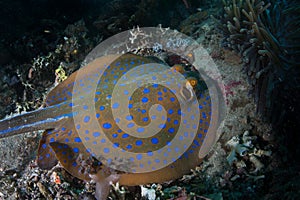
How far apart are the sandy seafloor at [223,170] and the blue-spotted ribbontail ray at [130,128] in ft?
1.30

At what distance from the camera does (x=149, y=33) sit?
691cm

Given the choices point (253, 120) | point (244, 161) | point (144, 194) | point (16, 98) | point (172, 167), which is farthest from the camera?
point (16, 98)

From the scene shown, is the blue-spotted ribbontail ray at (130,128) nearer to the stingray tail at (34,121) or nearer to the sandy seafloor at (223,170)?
the stingray tail at (34,121)

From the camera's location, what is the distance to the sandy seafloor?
3706mm

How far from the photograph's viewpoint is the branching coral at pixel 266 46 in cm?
438

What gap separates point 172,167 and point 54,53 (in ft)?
16.4

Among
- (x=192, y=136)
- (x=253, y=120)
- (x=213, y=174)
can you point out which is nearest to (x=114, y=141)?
(x=192, y=136)

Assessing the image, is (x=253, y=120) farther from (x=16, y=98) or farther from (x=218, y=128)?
(x=16, y=98)

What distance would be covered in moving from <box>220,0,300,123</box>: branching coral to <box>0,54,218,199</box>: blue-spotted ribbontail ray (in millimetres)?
986

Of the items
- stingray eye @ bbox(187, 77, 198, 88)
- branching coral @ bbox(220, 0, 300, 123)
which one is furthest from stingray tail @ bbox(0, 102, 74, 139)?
branching coral @ bbox(220, 0, 300, 123)

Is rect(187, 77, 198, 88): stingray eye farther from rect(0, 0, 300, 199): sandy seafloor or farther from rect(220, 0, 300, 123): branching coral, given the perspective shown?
rect(220, 0, 300, 123): branching coral

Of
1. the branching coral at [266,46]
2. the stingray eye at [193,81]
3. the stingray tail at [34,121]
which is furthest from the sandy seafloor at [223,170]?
the stingray eye at [193,81]

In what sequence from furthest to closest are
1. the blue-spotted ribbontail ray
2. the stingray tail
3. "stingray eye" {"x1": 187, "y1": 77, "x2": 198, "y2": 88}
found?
the stingray tail
"stingray eye" {"x1": 187, "y1": 77, "x2": 198, "y2": 88}
the blue-spotted ribbontail ray

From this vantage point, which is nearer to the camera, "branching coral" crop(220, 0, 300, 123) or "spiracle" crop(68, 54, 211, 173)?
"spiracle" crop(68, 54, 211, 173)
